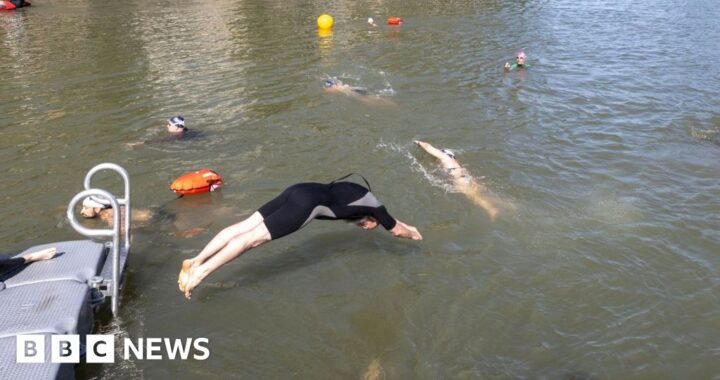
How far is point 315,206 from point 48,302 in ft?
10.2

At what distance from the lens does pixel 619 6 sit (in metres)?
34.1

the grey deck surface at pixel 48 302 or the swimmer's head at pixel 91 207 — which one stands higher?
the grey deck surface at pixel 48 302

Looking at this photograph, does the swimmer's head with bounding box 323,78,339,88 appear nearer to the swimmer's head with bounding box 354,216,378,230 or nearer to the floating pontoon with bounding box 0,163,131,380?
the swimmer's head with bounding box 354,216,378,230

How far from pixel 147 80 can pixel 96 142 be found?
6.06 metres

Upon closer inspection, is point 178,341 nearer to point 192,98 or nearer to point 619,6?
point 192,98

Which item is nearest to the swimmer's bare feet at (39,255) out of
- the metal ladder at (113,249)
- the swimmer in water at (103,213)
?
the metal ladder at (113,249)

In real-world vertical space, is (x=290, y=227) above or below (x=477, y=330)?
above

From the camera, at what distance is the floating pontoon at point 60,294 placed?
16.5 feet

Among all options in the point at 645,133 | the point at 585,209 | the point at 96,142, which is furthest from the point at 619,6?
the point at 96,142

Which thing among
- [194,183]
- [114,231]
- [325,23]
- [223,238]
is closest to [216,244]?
[223,238]

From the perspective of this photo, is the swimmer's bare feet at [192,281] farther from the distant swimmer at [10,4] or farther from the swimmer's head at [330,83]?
the distant swimmer at [10,4]

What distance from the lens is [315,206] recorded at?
6.63 m

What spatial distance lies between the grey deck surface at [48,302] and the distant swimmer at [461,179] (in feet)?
21.5

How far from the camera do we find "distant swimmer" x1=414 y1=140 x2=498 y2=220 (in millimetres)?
10160
